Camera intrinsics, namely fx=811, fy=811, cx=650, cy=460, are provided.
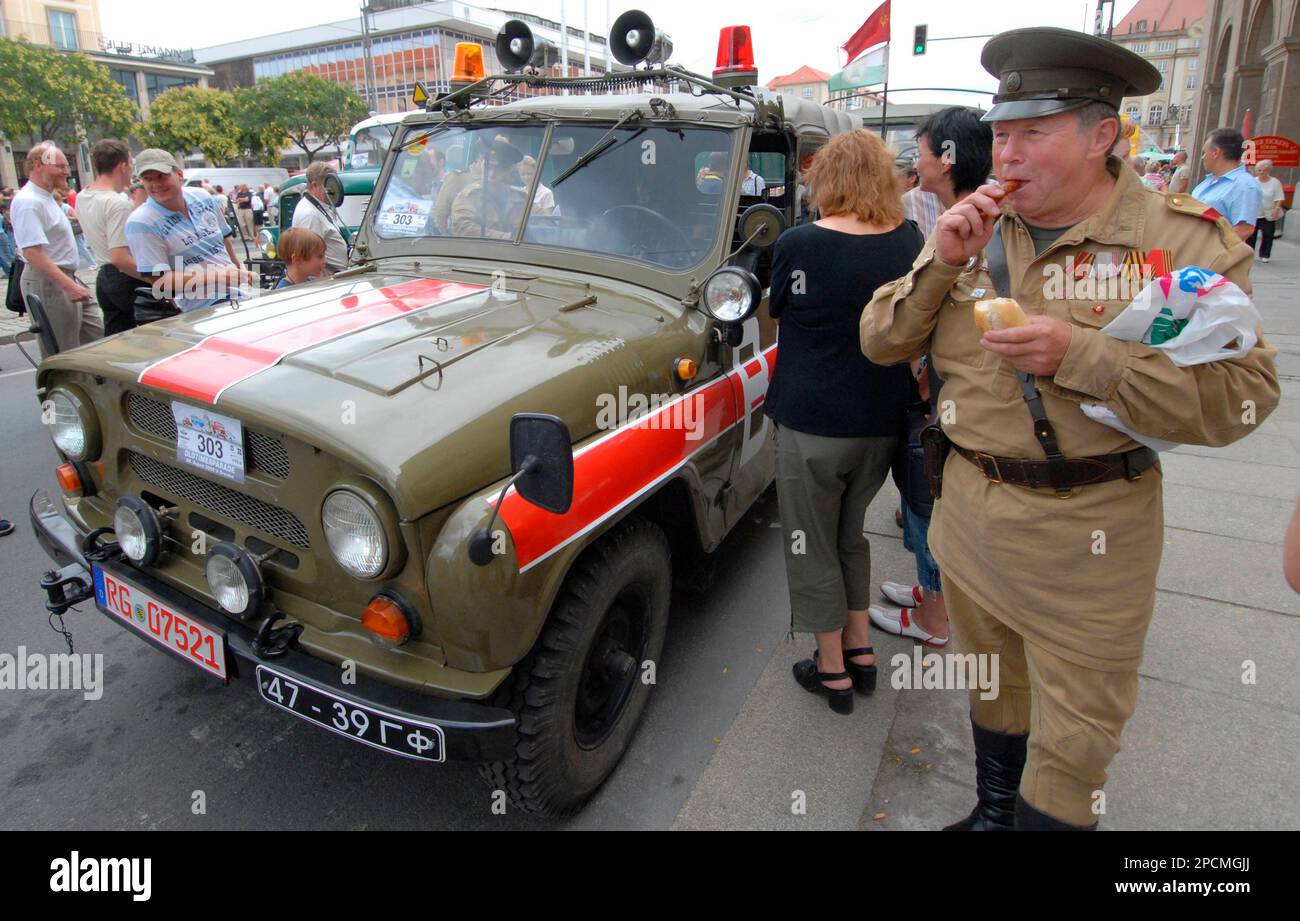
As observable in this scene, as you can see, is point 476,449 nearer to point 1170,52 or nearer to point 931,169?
point 931,169

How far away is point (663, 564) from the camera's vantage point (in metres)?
2.85

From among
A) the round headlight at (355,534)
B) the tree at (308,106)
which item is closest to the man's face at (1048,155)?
the round headlight at (355,534)

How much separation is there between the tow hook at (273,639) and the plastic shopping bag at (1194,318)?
2.15m

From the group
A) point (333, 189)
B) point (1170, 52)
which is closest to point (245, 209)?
point (333, 189)

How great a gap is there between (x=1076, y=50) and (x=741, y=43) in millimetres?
2667

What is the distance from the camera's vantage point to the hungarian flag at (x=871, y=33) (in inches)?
366

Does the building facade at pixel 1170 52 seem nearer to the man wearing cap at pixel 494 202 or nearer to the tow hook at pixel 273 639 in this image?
the man wearing cap at pixel 494 202

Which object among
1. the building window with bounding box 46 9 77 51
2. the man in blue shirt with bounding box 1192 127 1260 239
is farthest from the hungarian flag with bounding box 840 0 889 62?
the building window with bounding box 46 9 77 51

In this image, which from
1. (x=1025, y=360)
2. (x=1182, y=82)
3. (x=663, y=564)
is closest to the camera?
(x=1025, y=360)

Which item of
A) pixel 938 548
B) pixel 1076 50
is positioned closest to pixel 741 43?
pixel 1076 50

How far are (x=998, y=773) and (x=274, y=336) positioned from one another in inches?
101

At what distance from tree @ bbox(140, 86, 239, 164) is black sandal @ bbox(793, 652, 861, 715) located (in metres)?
54.4

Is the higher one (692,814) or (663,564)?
(663,564)

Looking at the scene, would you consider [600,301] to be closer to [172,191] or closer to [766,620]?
[766,620]
